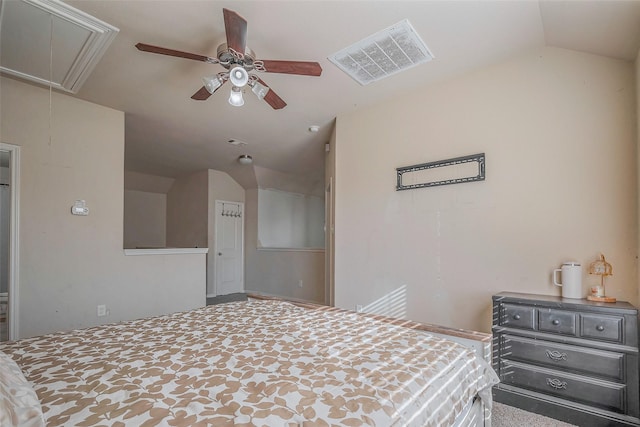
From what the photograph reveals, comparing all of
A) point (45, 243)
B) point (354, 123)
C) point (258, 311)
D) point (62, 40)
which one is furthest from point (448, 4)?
point (45, 243)

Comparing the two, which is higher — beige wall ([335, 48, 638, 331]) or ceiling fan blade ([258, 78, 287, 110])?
ceiling fan blade ([258, 78, 287, 110])

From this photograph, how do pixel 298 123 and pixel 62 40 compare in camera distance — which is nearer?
pixel 62 40

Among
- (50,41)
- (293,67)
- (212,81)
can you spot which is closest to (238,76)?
(212,81)

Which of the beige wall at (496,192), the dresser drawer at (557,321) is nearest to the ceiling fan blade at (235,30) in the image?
the beige wall at (496,192)

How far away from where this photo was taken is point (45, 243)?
125 inches

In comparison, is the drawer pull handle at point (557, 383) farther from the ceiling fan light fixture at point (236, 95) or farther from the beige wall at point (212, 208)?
the beige wall at point (212, 208)

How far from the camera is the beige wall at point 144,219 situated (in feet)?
21.8

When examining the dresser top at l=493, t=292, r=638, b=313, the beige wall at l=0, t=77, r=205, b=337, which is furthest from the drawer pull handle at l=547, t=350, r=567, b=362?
the beige wall at l=0, t=77, r=205, b=337

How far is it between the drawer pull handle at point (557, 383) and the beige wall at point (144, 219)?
22.7 ft

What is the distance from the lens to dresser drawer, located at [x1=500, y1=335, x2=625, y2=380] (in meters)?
1.92

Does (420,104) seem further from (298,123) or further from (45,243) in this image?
(45,243)

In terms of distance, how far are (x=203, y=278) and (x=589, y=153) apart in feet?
14.3

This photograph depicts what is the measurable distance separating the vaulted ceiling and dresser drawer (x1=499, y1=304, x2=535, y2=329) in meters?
1.84

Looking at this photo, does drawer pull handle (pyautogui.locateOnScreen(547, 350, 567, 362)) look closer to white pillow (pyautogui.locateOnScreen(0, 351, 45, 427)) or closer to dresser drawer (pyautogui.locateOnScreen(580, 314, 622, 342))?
dresser drawer (pyautogui.locateOnScreen(580, 314, 622, 342))
